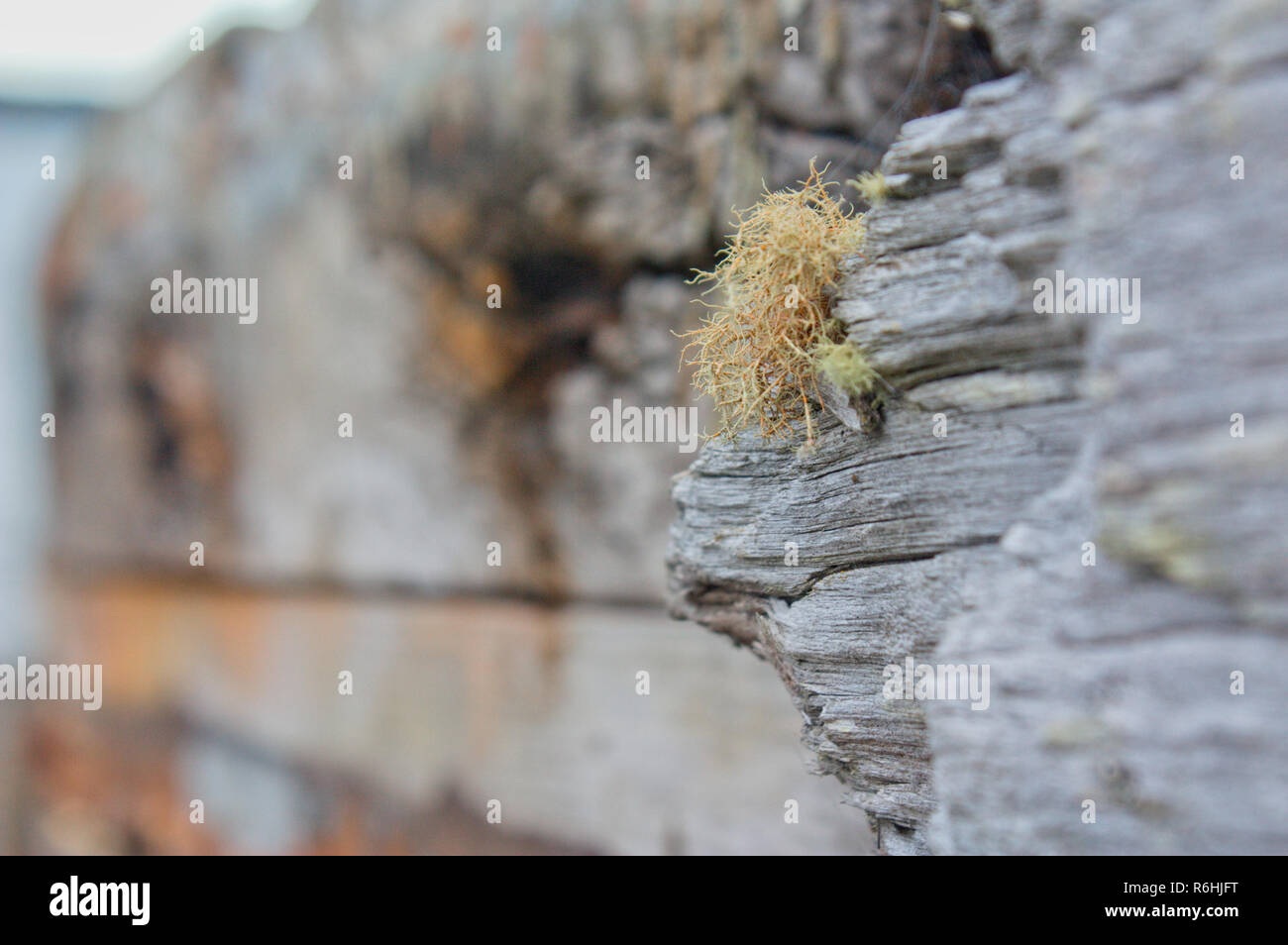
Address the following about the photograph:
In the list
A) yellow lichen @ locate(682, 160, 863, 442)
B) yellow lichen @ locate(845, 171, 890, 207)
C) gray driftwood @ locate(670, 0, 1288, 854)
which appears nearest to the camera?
gray driftwood @ locate(670, 0, 1288, 854)

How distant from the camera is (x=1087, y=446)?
1765mm

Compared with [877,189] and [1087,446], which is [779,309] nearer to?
[877,189]

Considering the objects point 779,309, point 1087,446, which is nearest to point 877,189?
point 779,309

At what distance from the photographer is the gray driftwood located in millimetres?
1487

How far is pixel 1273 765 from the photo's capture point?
4.84 ft

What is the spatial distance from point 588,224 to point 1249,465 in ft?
16.1

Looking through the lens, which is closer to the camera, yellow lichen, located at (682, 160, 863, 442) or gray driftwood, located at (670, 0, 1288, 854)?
gray driftwood, located at (670, 0, 1288, 854)

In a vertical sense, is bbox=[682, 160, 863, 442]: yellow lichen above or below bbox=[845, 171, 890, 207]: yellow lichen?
below

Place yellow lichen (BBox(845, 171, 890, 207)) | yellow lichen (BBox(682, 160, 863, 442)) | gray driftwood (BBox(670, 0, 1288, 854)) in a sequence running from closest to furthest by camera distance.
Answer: gray driftwood (BBox(670, 0, 1288, 854)) < yellow lichen (BBox(845, 171, 890, 207)) < yellow lichen (BBox(682, 160, 863, 442))

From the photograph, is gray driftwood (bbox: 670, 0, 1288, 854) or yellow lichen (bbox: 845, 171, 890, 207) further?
yellow lichen (bbox: 845, 171, 890, 207)

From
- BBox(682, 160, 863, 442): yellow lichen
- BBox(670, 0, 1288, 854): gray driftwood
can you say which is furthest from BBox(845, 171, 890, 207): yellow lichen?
BBox(682, 160, 863, 442): yellow lichen

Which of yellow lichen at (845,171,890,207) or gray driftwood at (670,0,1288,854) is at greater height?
yellow lichen at (845,171,890,207)

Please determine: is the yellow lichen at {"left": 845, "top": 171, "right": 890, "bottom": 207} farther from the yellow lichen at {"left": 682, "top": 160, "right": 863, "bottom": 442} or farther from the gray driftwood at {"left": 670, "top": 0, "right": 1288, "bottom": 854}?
the yellow lichen at {"left": 682, "top": 160, "right": 863, "bottom": 442}
